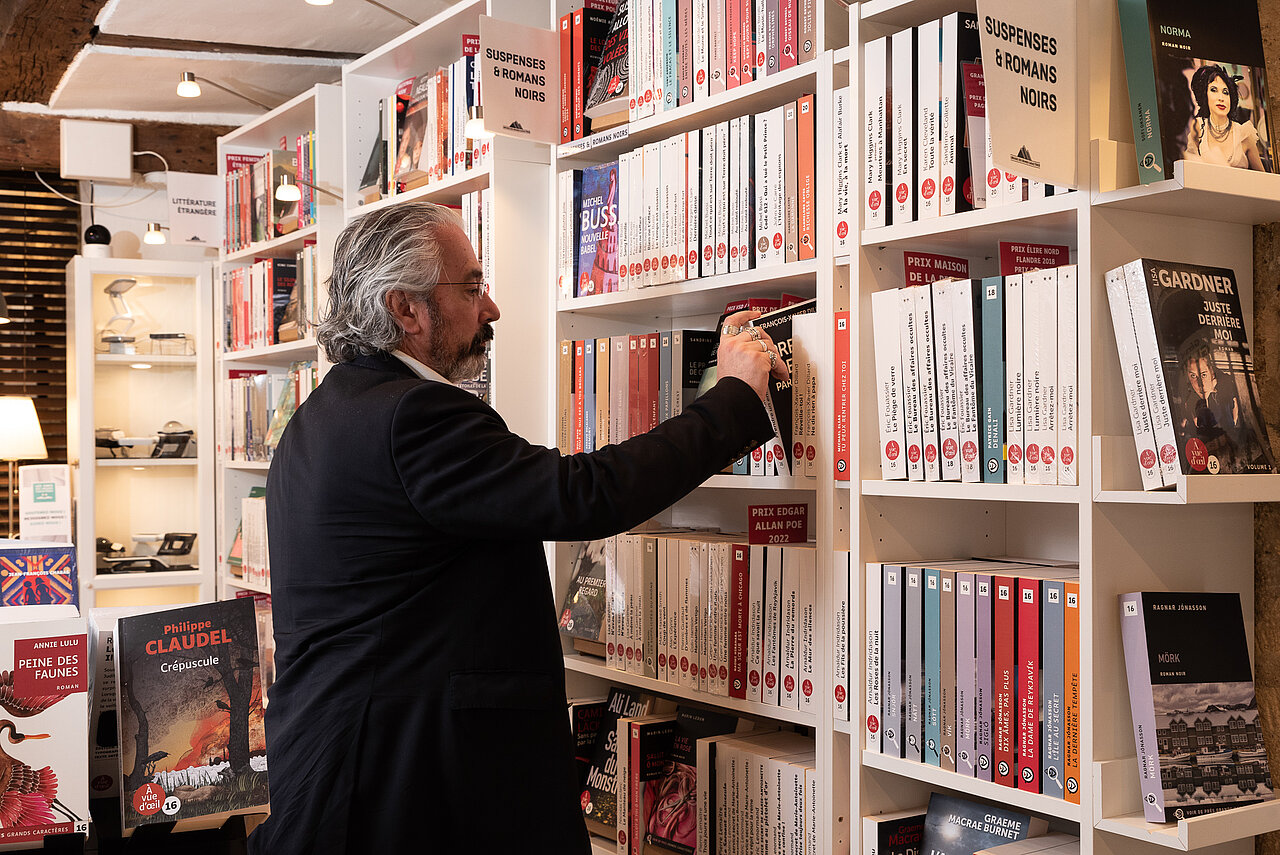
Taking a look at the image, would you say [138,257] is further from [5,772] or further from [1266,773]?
[1266,773]

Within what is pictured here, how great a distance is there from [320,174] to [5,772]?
2510 millimetres

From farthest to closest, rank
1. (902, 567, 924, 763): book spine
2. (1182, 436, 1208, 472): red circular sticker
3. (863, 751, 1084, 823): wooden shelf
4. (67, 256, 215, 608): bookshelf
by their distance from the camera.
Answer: (67, 256, 215, 608): bookshelf, (902, 567, 924, 763): book spine, (863, 751, 1084, 823): wooden shelf, (1182, 436, 1208, 472): red circular sticker

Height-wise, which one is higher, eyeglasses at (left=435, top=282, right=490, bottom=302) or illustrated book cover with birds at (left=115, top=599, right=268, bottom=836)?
eyeglasses at (left=435, top=282, right=490, bottom=302)

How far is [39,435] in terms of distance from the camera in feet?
15.7

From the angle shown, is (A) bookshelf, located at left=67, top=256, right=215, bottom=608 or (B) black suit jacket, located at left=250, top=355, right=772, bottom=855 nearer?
(B) black suit jacket, located at left=250, top=355, right=772, bottom=855

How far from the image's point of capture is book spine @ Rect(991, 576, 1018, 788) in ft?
5.58

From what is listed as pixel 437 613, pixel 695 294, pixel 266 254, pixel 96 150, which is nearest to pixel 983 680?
pixel 437 613

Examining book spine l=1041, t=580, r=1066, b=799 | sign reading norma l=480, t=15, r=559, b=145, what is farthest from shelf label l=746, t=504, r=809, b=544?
sign reading norma l=480, t=15, r=559, b=145

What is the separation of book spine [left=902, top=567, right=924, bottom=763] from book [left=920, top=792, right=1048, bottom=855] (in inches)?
5.2

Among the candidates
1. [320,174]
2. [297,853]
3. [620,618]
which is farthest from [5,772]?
[320,174]

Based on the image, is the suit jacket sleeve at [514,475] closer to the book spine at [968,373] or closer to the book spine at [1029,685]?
the book spine at [968,373]

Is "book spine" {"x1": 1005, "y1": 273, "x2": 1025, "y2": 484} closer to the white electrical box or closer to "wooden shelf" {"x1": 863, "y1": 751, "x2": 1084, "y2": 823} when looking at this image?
"wooden shelf" {"x1": 863, "y1": 751, "x2": 1084, "y2": 823}

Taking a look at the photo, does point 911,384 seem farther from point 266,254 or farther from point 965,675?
point 266,254

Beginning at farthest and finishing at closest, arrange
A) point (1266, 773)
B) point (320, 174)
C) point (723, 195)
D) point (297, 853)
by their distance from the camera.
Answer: point (320, 174)
point (723, 195)
point (297, 853)
point (1266, 773)
